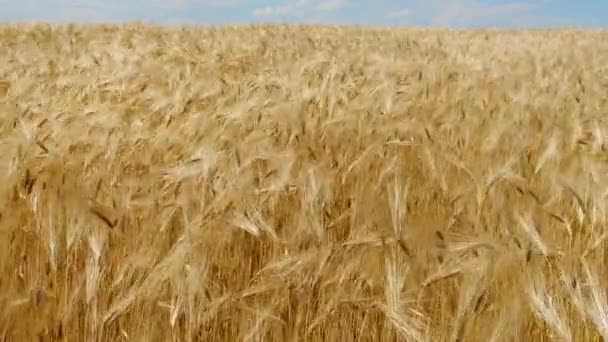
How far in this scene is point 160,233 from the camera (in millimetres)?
1562

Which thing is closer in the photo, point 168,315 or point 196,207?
point 168,315

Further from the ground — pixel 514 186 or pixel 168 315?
pixel 514 186

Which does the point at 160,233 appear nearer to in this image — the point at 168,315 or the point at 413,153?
the point at 168,315

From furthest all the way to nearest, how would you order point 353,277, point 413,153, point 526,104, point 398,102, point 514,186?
point 526,104, point 398,102, point 413,153, point 514,186, point 353,277

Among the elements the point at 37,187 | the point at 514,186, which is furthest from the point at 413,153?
the point at 37,187

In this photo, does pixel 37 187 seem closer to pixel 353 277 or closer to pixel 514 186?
pixel 353 277

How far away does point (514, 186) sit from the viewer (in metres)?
2.00

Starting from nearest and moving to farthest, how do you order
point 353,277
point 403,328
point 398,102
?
point 403,328
point 353,277
point 398,102

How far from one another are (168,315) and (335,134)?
4.95ft

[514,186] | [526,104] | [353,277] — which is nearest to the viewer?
[353,277]

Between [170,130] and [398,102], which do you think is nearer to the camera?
[170,130]

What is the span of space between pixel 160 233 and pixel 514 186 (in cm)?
105

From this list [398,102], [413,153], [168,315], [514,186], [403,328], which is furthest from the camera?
[398,102]

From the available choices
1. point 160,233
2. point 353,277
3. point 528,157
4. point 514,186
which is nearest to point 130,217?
point 160,233
